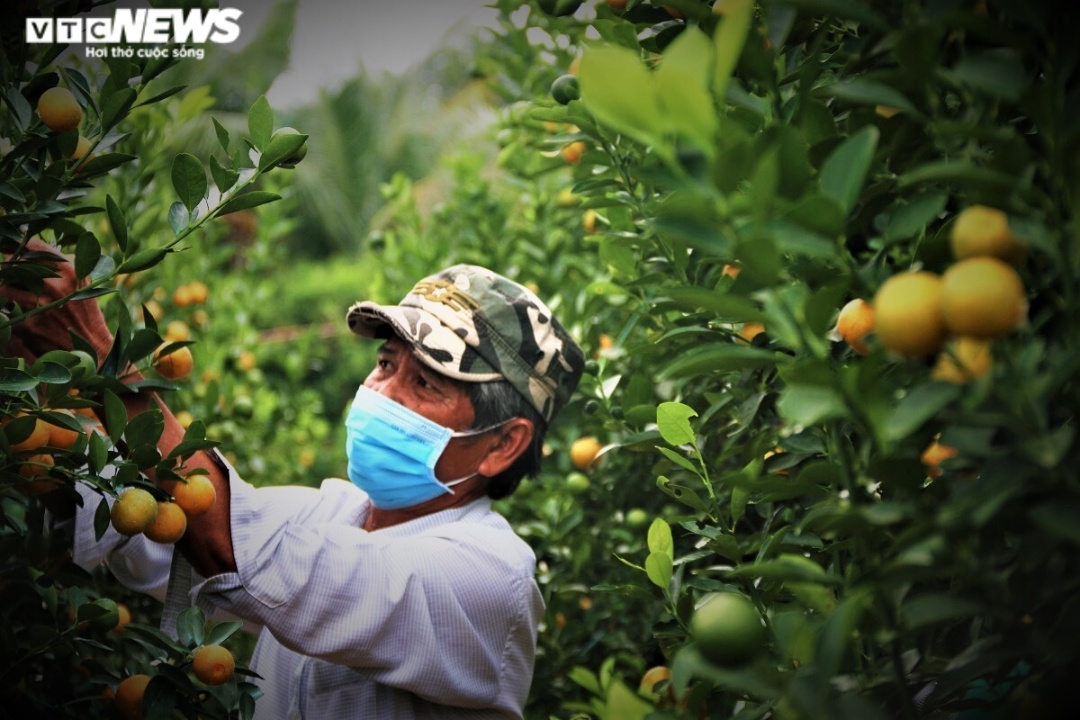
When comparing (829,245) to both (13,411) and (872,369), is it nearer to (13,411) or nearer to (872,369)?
(872,369)

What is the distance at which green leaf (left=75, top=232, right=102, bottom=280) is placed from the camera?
3.38 ft

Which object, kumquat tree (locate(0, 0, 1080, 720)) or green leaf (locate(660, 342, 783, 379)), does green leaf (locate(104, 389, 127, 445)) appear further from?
green leaf (locate(660, 342, 783, 379))

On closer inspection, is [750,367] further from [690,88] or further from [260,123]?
[260,123]

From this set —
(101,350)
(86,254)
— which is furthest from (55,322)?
(86,254)

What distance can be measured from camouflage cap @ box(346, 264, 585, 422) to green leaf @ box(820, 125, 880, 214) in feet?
3.66

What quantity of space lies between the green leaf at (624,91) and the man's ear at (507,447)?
3.91 ft

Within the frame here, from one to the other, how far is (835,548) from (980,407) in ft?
0.92

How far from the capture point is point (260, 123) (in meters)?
1.09

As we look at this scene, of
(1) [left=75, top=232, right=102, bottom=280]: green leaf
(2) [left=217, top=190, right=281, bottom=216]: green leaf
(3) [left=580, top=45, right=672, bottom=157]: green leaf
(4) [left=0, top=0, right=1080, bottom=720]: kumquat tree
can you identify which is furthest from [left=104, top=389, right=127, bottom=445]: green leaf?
(3) [left=580, top=45, right=672, bottom=157]: green leaf

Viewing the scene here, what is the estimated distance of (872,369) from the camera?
0.64 m

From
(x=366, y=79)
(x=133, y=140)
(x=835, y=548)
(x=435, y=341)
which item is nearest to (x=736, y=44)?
(x=835, y=548)

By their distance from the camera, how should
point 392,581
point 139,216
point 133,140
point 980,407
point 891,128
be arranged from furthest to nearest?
point 139,216
point 133,140
point 392,581
point 891,128
point 980,407

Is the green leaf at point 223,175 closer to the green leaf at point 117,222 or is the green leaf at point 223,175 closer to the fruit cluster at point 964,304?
the green leaf at point 117,222

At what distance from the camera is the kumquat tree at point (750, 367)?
23.6 inches
